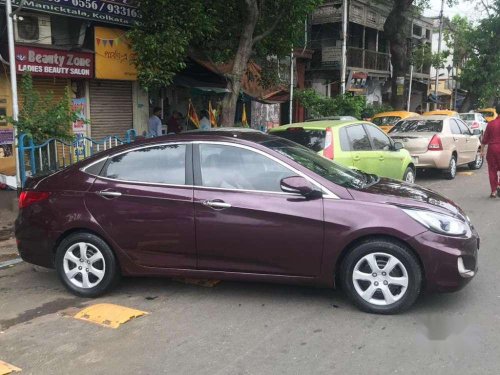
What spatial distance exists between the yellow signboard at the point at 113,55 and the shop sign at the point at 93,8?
29 cm

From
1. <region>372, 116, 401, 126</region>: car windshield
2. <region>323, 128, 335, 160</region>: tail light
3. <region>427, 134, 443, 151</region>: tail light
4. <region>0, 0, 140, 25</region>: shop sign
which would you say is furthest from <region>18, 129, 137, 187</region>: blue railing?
<region>372, 116, 401, 126</region>: car windshield

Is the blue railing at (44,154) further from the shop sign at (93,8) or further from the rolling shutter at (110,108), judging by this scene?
the rolling shutter at (110,108)

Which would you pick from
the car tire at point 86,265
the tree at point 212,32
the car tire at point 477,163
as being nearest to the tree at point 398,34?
the car tire at point 477,163

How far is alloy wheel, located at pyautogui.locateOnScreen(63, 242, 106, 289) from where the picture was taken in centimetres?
501

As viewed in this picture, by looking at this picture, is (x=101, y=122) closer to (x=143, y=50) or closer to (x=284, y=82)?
(x=143, y=50)

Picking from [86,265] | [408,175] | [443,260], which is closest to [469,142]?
[408,175]

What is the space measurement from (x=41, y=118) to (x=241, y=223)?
536cm

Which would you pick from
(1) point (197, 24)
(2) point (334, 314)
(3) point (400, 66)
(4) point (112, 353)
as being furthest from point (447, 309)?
(3) point (400, 66)

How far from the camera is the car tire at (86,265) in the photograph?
4.98 m

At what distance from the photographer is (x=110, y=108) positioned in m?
13.1

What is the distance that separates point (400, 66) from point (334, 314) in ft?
65.9

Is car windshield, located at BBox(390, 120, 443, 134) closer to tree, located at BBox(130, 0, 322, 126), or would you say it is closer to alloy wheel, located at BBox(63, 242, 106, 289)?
tree, located at BBox(130, 0, 322, 126)

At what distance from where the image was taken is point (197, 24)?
1116cm

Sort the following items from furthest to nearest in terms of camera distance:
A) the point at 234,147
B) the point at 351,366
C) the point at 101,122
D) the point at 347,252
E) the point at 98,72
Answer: the point at 101,122, the point at 98,72, the point at 234,147, the point at 347,252, the point at 351,366
